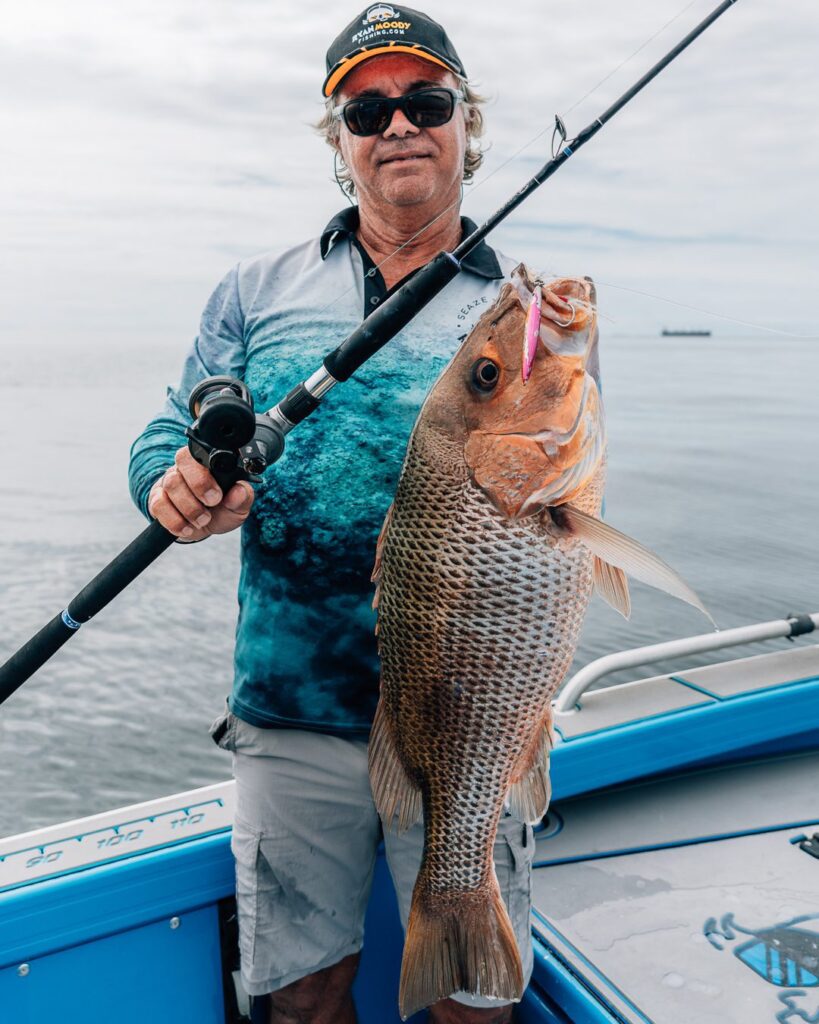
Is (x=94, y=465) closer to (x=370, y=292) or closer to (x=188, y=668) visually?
(x=188, y=668)

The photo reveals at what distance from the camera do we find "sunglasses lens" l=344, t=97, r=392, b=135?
2.10 meters

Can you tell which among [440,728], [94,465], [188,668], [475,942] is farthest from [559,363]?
[94,465]

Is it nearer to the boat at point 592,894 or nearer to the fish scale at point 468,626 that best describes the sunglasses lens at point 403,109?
the fish scale at point 468,626

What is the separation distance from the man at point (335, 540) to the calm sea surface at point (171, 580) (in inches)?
5.7

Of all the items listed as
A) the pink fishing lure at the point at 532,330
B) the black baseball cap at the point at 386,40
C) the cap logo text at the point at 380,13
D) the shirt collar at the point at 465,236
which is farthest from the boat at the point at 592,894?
the cap logo text at the point at 380,13

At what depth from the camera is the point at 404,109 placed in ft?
6.91

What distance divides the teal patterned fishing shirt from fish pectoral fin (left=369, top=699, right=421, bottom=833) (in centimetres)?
28

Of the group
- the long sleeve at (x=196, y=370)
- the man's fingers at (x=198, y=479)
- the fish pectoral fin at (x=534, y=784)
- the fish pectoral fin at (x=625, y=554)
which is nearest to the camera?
the fish pectoral fin at (x=625, y=554)

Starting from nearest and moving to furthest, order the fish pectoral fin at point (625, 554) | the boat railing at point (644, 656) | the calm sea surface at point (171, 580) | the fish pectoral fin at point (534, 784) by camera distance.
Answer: the fish pectoral fin at point (625, 554), the fish pectoral fin at point (534, 784), the boat railing at point (644, 656), the calm sea surface at point (171, 580)

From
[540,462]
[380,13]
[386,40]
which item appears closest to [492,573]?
[540,462]

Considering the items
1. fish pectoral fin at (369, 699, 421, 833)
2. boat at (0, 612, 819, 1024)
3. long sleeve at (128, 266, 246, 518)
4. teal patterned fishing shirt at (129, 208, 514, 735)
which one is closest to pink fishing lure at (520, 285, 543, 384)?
teal patterned fishing shirt at (129, 208, 514, 735)

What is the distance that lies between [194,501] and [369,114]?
1.02 meters

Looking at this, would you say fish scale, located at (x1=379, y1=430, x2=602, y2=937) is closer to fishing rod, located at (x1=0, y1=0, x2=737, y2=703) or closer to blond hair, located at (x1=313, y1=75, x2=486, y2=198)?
fishing rod, located at (x1=0, y1=0, x2=737, y2=703)

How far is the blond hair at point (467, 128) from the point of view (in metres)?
2.31
